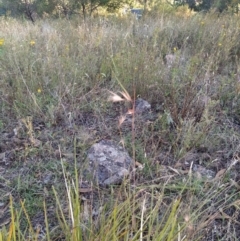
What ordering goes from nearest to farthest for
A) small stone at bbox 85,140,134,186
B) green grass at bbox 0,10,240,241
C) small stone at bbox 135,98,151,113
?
green grass at bbox 0,10,240,241, small stone at bbox 85,140,134,186, small stone at bbox 135,98,151,113

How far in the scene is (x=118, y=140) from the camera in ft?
6.61

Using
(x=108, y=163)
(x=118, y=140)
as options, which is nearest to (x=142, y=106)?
(x=118, y=140)

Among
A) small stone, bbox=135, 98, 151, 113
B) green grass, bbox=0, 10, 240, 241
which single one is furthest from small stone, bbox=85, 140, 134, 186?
small stone, bbox=135, 98, 151, 113

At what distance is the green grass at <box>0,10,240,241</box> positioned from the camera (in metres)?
1.40

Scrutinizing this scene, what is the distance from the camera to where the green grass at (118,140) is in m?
1.40

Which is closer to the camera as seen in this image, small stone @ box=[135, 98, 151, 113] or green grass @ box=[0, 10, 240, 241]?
green grass @ box=[0, 10, 240, 241]

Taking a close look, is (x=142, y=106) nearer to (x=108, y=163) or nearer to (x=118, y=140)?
(x=118, y=140)

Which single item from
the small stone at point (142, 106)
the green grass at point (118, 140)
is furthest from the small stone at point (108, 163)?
the small stone at point (142, 106)

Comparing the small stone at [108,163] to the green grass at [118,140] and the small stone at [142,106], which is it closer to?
the green grass at [118,140]

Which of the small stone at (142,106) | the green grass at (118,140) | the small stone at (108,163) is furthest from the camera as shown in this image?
the small stone at (142,106)

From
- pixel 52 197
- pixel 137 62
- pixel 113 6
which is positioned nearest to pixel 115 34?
pixel 137 62

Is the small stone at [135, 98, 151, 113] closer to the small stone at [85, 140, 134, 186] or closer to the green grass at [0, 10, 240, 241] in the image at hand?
the green grass at [0, 10, 240, 241]

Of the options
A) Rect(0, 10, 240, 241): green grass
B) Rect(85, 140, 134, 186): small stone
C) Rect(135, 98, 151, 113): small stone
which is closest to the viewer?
Rect(0, 10, 240, 241): green grass

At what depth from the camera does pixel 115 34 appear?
3.92m
